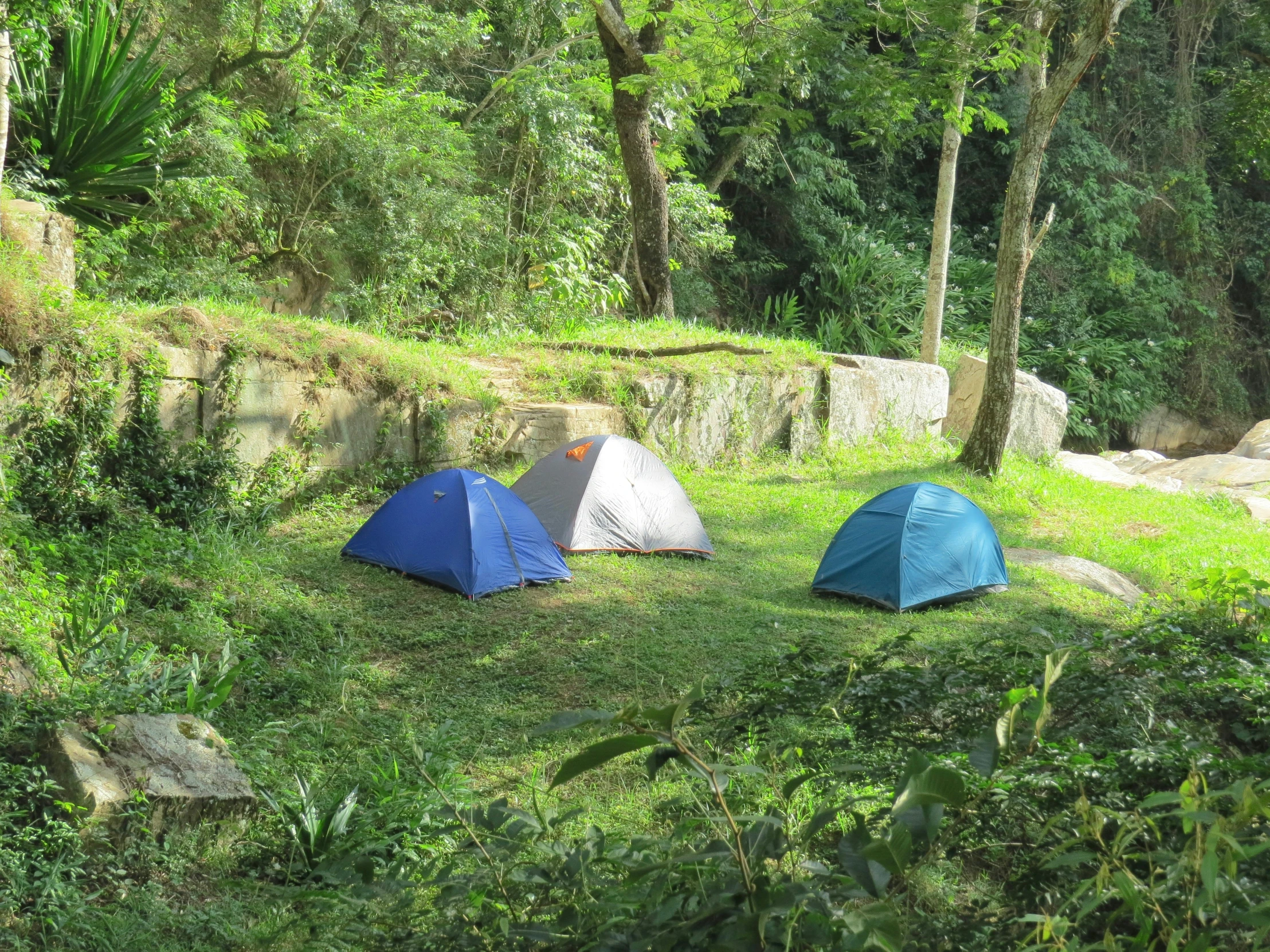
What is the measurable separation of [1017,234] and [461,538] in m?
7.13

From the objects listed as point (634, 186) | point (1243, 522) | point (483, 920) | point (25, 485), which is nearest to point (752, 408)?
point (634, 186)

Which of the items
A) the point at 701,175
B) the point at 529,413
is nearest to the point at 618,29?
the point at 529,413

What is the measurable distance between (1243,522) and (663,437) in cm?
671

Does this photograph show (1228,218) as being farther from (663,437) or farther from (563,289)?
(663,437)

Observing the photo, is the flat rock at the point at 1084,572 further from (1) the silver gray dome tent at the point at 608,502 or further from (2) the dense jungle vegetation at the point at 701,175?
(2) the dense jungle vegetation at the point at 701,175

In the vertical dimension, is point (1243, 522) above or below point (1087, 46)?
below

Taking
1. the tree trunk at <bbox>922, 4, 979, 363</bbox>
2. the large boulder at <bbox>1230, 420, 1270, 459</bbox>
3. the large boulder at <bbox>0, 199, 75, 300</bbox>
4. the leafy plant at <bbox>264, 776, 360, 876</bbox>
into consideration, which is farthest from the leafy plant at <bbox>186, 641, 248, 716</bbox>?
the large boulder at <bbox>1230, 420, 1270, 459</bbox>

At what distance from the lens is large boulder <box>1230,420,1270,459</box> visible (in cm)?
1653

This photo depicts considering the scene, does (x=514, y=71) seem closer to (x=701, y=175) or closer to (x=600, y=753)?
(x=701, y=175)

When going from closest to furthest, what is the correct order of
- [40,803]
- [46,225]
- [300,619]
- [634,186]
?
[40,803], [300,619], [46,225], [634,186]

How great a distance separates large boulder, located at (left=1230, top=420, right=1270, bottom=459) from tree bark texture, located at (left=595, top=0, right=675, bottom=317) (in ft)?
33.2

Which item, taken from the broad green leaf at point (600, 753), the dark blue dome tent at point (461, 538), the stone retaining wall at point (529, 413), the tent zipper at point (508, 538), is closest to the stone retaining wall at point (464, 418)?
the stone retaining wall at point (529, 413)

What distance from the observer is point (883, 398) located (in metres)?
12.6

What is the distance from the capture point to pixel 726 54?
9.40 metres
